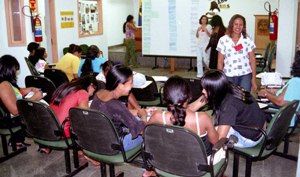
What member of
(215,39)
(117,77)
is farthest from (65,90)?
(215,39)

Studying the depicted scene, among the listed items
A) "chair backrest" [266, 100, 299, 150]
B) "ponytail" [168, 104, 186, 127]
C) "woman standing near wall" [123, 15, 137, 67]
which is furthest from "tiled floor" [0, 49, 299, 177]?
"woman standing near wall" [123, 15, 137, 67]

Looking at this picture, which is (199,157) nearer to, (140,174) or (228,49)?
(140,174)

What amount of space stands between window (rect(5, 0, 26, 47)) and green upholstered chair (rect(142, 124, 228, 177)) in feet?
17.0

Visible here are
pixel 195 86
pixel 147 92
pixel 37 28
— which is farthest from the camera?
pixel 37 28

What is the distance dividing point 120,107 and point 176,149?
633mm

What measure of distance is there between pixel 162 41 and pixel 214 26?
2561 millimetres

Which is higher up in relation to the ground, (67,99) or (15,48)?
(15,48)

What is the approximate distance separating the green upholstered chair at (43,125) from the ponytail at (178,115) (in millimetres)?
1014

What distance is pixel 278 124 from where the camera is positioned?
8.49 feet

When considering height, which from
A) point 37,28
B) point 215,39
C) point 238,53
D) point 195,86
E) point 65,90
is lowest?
point 195,86

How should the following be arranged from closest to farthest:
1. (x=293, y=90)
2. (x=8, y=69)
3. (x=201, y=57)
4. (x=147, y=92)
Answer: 1. (x=293, y=90)
2. (x=8, y=69)
3. (x=147, y=92)
4. (x=201, y=57)

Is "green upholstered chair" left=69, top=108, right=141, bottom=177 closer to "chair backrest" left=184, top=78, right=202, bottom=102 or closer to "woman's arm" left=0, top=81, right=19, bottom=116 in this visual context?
"woman's arm" left=0, top=81, right=19, bottom=116

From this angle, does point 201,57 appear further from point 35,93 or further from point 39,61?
point 35,93

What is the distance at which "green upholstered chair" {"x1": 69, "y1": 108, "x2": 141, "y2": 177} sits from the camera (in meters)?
2.46
